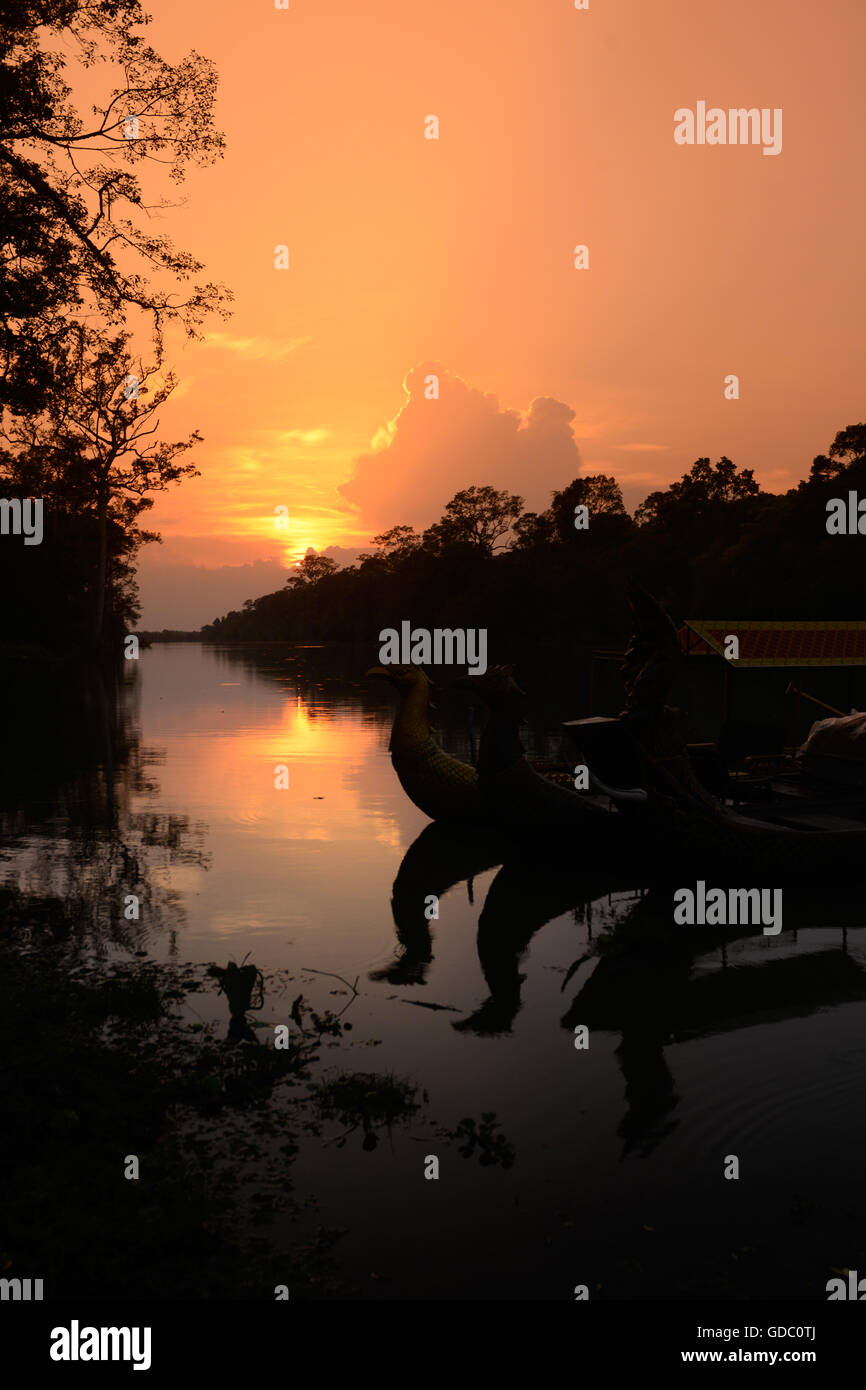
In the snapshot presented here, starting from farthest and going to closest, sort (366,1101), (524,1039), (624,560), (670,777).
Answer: (624,560), (670,777), (524,1039), (366,1101)

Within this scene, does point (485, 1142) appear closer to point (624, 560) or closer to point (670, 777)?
point (670, 777)

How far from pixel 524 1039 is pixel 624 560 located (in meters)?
78.9

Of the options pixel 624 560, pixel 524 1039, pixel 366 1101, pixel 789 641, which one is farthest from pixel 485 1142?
pixel 624 560

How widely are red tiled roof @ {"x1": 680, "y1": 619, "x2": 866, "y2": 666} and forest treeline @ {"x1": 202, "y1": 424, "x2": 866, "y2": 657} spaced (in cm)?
2877

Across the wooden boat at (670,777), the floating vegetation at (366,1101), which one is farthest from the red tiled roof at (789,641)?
the floating vegetation at (366,1101)

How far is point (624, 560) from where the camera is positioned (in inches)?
3310

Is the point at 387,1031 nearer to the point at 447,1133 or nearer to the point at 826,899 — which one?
the point at 447,1133

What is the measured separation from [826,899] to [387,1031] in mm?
6907

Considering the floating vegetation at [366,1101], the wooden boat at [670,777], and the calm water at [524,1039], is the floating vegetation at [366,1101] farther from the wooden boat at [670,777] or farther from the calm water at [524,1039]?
the wooden boat at [670,777]

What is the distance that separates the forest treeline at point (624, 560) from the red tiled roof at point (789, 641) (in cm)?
2877

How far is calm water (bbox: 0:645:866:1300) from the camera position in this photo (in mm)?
5258

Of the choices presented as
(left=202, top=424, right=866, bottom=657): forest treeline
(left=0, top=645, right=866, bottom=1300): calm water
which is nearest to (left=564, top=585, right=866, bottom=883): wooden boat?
(left=0, top=645, right=866, bottom=1300): calm water
